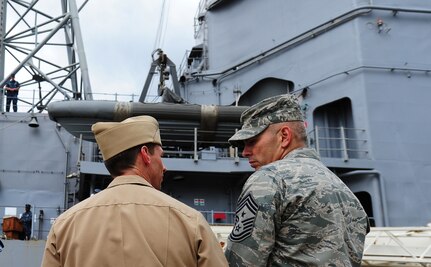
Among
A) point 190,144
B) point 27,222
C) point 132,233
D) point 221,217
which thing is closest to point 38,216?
point 27,222

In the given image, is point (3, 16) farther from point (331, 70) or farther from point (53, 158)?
point (331, 70)

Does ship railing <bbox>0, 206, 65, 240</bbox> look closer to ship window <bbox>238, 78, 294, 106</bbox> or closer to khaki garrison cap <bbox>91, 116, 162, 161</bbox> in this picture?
ship window <bbox>238, 78, 294, 106</bbox>

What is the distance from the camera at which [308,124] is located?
40.2 ft

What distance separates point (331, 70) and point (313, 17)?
1792 millimetres

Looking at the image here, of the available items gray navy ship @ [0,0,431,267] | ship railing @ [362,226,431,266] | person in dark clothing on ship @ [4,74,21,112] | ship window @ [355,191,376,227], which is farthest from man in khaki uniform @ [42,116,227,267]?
person in dark clothing on ship @ [4,74,21,112]

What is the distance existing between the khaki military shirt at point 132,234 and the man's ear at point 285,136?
48 cm

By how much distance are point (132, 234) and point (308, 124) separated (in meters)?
11.1

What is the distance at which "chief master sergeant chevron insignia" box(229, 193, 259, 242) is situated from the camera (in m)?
1.57

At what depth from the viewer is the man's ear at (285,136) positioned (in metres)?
1.82

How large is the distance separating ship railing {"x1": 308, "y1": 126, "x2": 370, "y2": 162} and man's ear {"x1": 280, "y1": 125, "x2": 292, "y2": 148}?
29.2ft

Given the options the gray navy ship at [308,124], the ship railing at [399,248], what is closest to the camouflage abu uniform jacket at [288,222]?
the ship railing at [399,248]

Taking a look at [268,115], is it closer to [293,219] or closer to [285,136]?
[285,136]

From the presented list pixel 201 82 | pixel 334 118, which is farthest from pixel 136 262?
pixel 201 82

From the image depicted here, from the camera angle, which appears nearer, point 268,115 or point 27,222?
point 268,115
